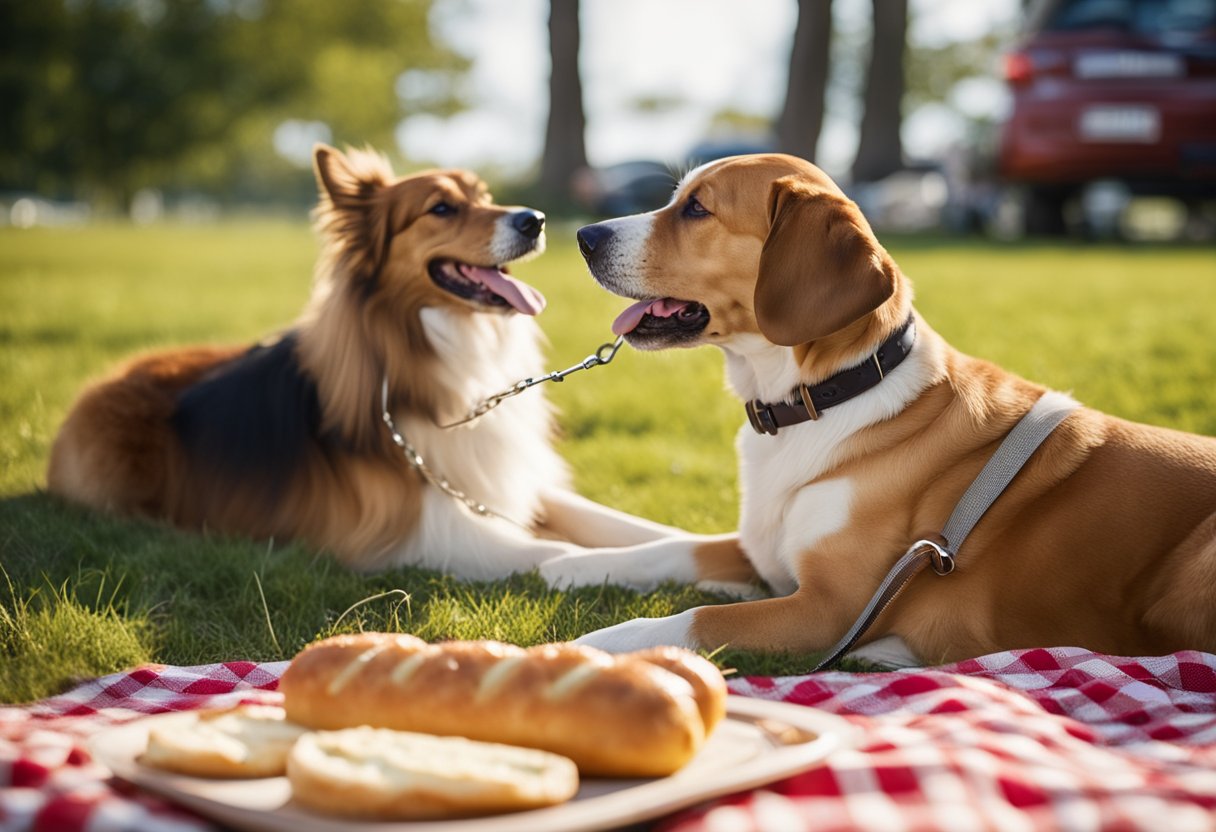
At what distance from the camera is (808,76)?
16.8 m

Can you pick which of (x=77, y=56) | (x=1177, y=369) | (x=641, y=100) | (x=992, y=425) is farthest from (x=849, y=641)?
(x=641, y=100)

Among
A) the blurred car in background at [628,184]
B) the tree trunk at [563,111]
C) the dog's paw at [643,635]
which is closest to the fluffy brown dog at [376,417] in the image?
the dog's paw at [643,635]

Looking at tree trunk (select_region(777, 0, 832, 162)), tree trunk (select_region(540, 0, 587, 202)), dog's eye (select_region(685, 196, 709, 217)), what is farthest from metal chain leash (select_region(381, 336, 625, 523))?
tree trunk (select_region(540, 0, 587, 202))

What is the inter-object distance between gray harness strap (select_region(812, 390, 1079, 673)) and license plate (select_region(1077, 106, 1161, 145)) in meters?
10.6

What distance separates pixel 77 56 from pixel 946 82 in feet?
129

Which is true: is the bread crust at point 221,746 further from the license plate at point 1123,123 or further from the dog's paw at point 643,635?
the license plate at point 1123,123

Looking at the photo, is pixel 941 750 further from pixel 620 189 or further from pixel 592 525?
pixel 620 189

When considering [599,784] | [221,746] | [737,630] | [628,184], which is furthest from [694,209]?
[628,184]

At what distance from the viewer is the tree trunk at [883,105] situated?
27.0 m

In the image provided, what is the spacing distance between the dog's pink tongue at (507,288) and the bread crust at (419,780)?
2.90 m

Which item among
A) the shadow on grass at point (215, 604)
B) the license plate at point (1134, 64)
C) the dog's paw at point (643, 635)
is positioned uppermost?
the license plate at point (1134, 64)

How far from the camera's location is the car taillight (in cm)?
1316

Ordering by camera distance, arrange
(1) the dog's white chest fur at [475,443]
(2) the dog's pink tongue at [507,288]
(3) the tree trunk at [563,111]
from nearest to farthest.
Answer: (1) the dog's white chest fur at [475,443] → (2) the dog's pink tongue at [507,288] → (3) the tree trunk at [563,111]

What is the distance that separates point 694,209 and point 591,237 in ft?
1.17
